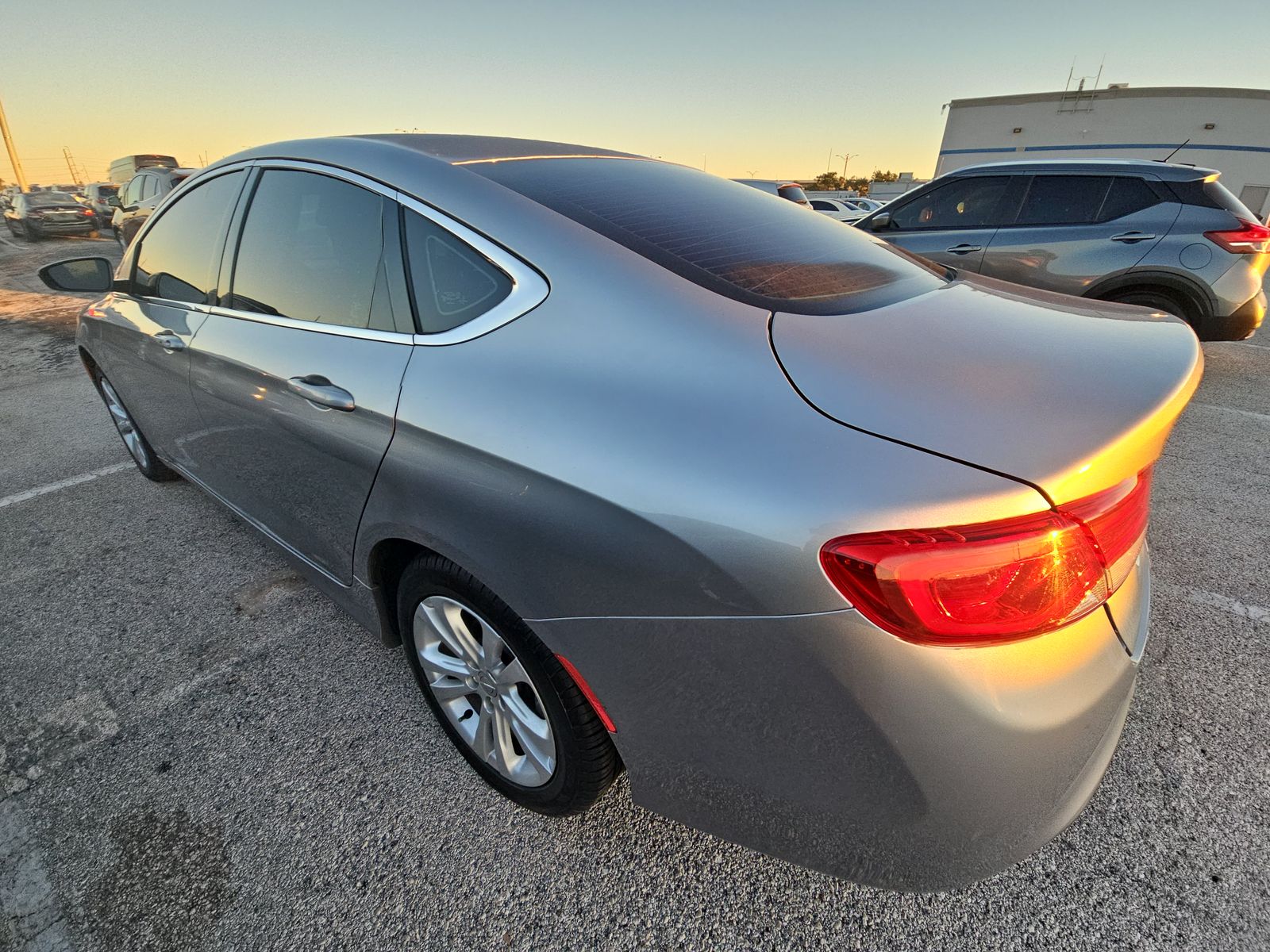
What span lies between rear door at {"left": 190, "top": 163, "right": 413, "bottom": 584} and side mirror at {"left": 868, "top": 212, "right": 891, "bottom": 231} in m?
5.34

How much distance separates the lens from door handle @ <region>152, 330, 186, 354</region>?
241cm

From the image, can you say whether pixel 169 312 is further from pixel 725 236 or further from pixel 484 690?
pixel 725 236

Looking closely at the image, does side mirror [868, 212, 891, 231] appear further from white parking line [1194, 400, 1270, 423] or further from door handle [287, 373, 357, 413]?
door handle [287, 373, 357, 413]

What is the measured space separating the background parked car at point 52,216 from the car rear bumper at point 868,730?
903 inches

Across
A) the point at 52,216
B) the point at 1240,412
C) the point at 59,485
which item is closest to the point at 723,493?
the point at 59,485

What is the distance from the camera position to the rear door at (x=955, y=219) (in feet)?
18.0

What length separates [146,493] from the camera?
11.8 feet

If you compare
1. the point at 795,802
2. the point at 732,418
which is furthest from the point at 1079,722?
the point at 732,418

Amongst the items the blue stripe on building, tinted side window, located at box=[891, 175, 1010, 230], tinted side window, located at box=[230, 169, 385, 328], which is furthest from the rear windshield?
the blue stripe on building

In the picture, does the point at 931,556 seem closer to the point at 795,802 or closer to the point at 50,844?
the point at 795,802

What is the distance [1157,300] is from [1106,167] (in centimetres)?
111

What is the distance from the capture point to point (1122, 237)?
494cm

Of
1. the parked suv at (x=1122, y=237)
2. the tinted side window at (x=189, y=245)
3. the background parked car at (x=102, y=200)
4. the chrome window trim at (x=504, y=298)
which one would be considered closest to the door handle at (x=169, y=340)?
the tinted side window at (x=189, y=245)

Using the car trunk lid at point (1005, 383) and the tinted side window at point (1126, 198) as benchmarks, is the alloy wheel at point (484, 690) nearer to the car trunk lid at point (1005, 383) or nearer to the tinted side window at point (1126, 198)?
the car trunk lid at point (1005, 383)
